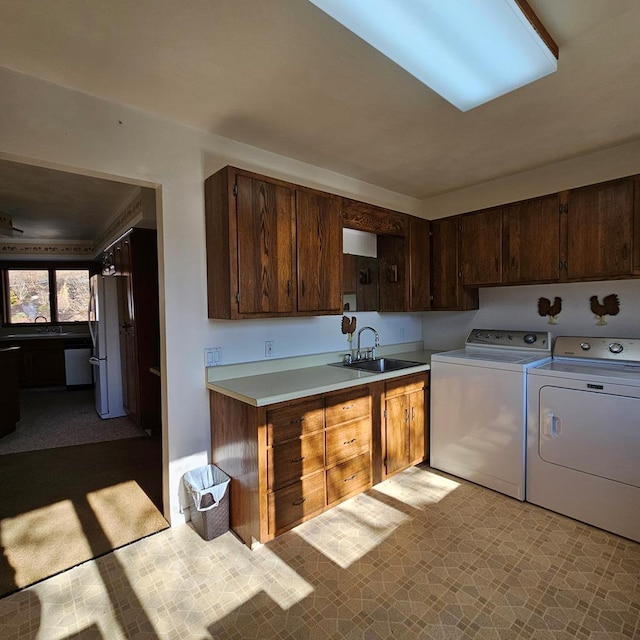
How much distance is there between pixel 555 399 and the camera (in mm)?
2395

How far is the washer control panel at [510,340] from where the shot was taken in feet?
9.77

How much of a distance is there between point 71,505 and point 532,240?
156 inches

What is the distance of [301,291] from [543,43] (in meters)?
1.74

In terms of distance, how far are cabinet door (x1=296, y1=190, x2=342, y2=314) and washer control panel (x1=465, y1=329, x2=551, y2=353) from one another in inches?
57.0

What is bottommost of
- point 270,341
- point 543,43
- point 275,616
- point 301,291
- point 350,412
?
point 275,616

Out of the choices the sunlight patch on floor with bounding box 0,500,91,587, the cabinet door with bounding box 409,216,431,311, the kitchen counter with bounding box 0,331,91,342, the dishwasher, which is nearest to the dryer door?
the cabinet door with bounding box 409,216,431,311

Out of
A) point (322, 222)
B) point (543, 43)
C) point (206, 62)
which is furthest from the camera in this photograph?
point (322, 222)

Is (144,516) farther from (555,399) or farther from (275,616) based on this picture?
(555,399)

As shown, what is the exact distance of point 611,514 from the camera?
2.18m

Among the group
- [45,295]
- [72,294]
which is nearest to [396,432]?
[72,294]

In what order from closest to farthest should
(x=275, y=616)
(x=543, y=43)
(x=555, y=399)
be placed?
1. (x=543, y=43)
2. (x=275, y=616)
3. (x=555, y=399)

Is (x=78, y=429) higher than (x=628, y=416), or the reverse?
(x=628, y=416)

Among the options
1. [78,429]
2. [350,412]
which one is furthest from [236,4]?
[78,429]

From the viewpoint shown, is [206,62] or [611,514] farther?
[611,514]
